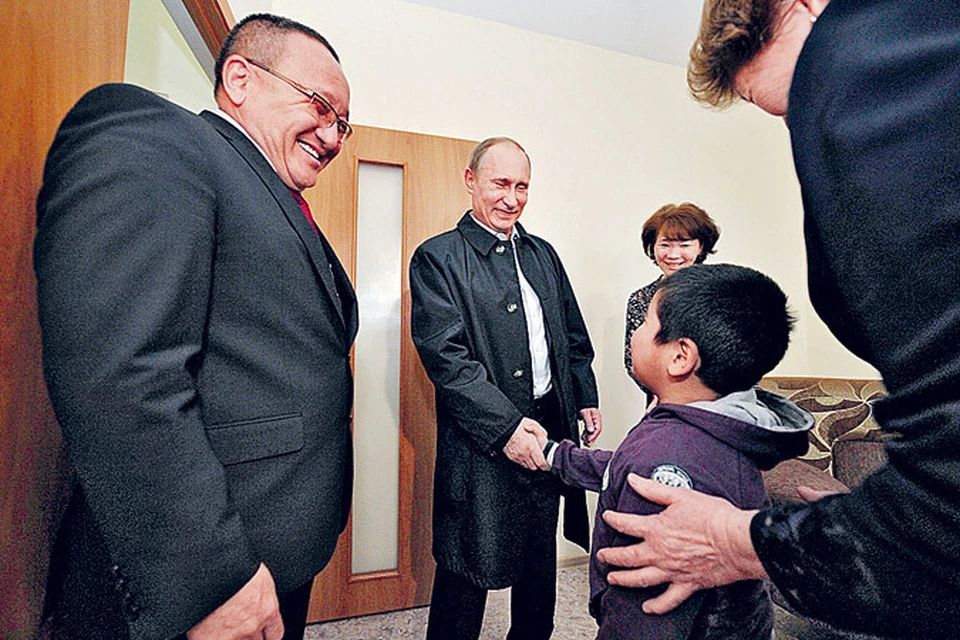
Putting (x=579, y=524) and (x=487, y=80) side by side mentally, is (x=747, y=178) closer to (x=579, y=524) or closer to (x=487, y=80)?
(x=487, y=80)

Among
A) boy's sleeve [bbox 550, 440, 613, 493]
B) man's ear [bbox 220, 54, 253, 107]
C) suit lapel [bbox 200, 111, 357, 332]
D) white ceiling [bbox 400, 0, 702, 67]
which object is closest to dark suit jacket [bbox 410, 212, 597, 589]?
boy's sleeve [bbox 550, 440, 613, 493]

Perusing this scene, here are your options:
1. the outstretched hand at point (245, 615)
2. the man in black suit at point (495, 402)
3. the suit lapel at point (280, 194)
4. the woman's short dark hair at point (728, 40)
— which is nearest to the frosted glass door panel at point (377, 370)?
the man in black suit at point (495, 402)

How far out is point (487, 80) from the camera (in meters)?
2.63

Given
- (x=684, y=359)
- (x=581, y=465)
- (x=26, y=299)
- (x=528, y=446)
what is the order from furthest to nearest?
1. (x=528, y=446)
2. (x=581, y=465)
3. (x=684, y=359)
4. (x=26, y=299)

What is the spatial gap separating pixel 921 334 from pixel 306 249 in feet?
2.68

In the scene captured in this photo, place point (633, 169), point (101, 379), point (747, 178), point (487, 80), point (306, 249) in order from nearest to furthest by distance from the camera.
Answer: point (101, 379), point (306, 249), point (487, 80), point (633, 169), point (747, 178)

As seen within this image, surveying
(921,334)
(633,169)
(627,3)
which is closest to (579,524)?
(921,334)

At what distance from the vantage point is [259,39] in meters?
1.03

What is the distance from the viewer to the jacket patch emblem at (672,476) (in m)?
0.82

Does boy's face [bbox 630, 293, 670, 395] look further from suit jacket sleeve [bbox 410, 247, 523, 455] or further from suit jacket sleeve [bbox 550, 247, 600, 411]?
suit jacket sleeve [bbox 550, 247, 600, 411]

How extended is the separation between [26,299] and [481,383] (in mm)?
1007

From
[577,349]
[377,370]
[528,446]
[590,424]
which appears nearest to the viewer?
[528,446]

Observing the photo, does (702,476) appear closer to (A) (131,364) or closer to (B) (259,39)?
(A) (131,364)

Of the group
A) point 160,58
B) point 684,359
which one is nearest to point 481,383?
point 684,359
